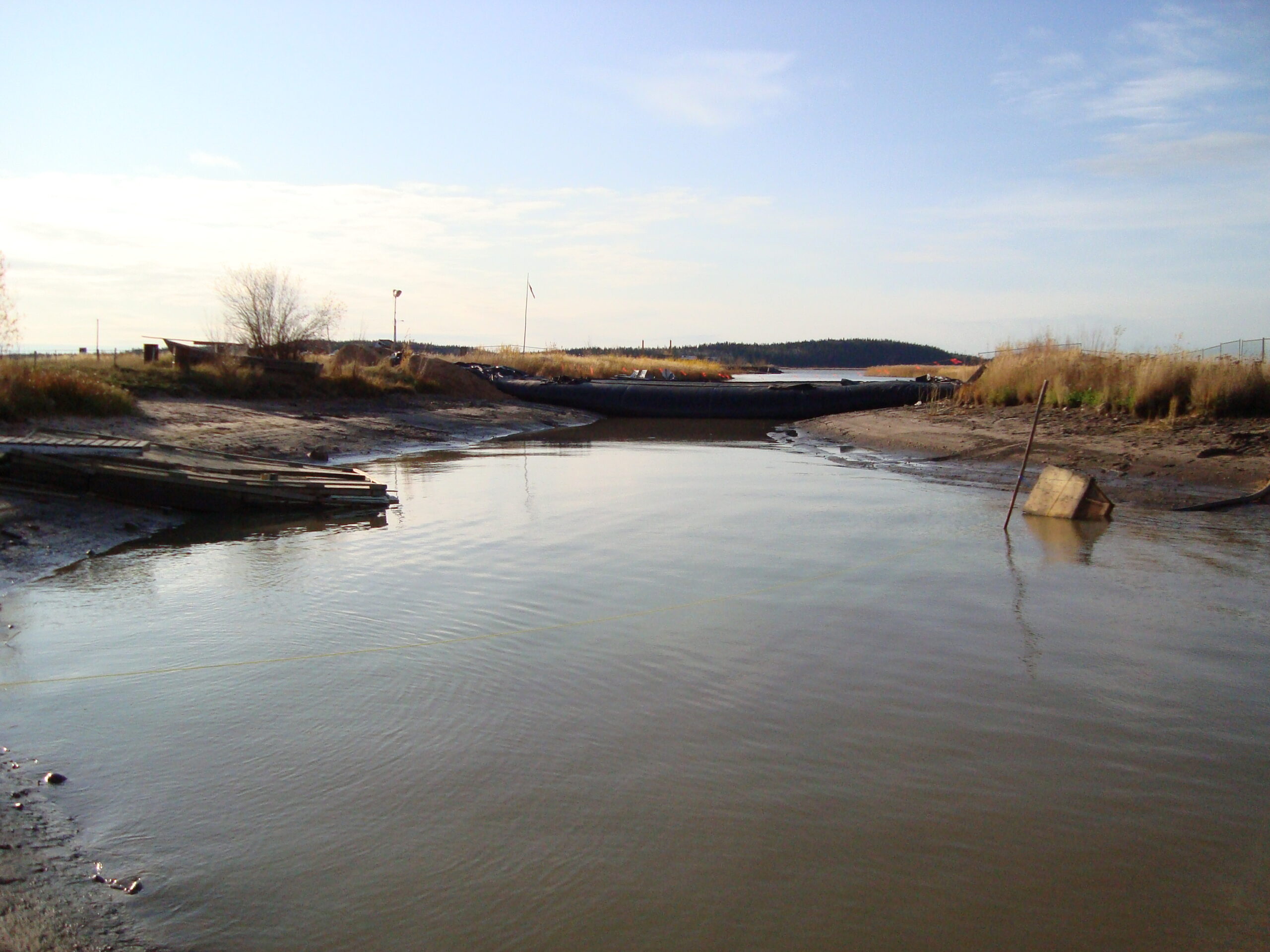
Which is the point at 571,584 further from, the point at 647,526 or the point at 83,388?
the point at 83,388

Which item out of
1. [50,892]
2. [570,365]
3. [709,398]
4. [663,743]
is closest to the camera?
[50,892]

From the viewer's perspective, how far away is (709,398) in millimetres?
33688

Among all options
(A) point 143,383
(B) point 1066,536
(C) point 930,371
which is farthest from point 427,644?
(C) point 930,371

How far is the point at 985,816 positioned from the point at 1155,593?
180 inches

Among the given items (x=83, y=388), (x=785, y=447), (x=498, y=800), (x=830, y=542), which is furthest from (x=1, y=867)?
(x=785, y=447)

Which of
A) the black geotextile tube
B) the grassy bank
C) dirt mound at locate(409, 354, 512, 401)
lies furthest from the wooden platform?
the black geotextile tube

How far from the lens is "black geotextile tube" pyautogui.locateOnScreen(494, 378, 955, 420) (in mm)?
31453

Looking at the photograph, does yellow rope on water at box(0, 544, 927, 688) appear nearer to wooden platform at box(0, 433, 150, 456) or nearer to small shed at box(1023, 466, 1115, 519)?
small shed at box(1023, 466, 1115, 519)

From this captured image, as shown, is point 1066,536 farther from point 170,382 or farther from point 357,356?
point 357,356

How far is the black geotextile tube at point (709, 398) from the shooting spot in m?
31.5

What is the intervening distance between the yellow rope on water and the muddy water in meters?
0.03

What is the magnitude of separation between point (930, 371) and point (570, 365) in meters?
32.9

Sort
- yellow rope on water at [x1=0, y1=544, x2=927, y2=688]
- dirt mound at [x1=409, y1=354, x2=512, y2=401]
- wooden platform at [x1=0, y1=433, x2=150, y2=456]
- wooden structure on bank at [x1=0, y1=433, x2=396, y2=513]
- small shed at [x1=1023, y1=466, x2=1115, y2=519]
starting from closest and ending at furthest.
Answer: yellow rope on water at [x1=0, y1=544, x2=927, y2=688], wooden structure on bank at [x1=0, y1=433, x2=396, y2=513], wooden platform at [x1=0, y1=433, x2=150, y2=456], small shed at [x1=1023, y1=466, x2=1115, y2=519], dirt mound at [x1=409, y1=354, x2=512, y2=401]

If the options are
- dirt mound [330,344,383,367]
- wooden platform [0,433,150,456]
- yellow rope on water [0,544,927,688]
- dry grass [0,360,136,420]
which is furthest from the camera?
dirt mound [330,344,383,367]
